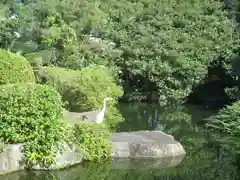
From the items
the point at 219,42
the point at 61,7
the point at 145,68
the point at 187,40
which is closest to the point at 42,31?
the point at 61,7

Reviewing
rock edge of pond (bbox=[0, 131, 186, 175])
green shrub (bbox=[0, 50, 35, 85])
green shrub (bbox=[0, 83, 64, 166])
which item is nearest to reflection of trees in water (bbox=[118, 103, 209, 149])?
rock edge of pond (bbox=[0, 131, 186, 175])

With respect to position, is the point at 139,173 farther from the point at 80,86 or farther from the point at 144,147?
the point at 80,86

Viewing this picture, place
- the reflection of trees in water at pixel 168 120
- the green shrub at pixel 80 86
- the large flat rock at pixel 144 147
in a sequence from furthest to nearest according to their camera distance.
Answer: the reflection of trees in water at pixel 168 120
the green shrub at pixel 80 86
the large flat rock at pixel 144 147

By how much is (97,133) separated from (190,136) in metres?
4.69

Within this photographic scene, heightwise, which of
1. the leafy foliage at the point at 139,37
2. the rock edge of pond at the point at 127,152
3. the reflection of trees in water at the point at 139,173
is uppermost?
the leafy foliage at the point at 139,37

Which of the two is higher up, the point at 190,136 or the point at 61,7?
the point at 61,7

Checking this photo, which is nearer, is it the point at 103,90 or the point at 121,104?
the point at 103,90

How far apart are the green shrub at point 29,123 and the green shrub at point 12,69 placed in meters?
1.72

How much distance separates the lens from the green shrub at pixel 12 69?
420 inches

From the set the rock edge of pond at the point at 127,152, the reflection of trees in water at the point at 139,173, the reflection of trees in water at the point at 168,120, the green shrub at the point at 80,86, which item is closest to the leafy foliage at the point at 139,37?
the reflection of trees in water at the point at 168,120

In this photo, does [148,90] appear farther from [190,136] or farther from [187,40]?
[190,136]

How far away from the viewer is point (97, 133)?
991cm

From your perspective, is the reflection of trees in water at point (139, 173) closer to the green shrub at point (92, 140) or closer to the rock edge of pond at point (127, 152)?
the rock edge of pond at point (127, 152)

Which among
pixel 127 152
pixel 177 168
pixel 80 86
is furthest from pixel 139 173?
pixel 80 86
